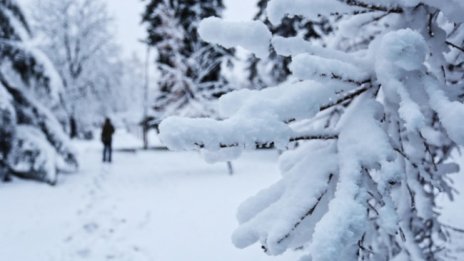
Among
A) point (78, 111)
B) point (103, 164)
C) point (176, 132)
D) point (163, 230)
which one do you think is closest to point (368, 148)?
point (176, 132)

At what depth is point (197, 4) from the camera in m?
16.6

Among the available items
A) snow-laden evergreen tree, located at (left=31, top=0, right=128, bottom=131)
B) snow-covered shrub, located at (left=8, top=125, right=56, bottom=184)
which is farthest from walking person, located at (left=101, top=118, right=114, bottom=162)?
snow-laden evergreen tree, located at (left=31, top=0, right=128, bottom=131)

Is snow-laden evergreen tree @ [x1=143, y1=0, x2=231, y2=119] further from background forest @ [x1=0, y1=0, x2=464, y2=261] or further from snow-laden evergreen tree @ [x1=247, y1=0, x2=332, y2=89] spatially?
snow-laden evergreen tree @ [x1=247, y1=0, x2=332, y2=89]

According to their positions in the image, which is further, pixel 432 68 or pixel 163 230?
pixel 163 230

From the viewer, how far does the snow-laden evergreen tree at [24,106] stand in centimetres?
812

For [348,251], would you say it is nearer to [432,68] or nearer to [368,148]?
[368,148]

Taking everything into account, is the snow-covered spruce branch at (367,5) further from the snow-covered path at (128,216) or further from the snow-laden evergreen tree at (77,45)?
the snow-laden evergreen tree at (77,45)

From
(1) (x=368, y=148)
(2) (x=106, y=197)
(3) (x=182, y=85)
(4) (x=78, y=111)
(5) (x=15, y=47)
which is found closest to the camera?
(1) (x=368, y=148)

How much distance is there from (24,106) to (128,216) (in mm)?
4556

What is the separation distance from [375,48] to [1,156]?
8.66 m

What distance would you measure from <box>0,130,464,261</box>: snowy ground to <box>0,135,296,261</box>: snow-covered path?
0.04ft

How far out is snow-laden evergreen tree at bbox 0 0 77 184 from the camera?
8.12 metres

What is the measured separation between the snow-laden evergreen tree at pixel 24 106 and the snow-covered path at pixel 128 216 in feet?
1.66

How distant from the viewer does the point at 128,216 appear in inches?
255
